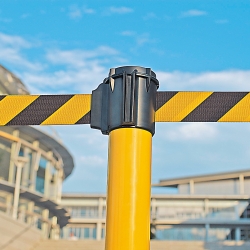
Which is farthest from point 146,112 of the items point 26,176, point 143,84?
point 26,176

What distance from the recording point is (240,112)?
86.1 inches

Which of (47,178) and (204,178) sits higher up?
(204,178)

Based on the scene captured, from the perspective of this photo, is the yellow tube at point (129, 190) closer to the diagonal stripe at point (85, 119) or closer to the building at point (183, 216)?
the diagonal stripe at point (85, 119)

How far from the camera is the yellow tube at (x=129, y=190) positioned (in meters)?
1.87

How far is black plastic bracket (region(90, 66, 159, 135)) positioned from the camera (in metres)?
2.02

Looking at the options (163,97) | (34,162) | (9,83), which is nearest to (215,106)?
(163,97)

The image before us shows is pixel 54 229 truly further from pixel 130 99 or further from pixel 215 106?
pixel 130 99

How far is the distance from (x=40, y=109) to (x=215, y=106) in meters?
0.73

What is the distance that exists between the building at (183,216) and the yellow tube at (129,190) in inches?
2150

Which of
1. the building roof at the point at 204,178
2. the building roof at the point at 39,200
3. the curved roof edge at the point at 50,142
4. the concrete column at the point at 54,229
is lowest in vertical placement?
the concrete column at the point at 54,229

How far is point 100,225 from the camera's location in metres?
58.9

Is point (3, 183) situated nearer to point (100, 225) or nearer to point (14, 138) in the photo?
point (14, 138)

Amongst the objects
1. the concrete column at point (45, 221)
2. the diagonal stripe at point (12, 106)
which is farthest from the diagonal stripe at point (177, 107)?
the concrete column at point (45, 221)

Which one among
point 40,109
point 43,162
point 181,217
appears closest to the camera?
point 40,109
